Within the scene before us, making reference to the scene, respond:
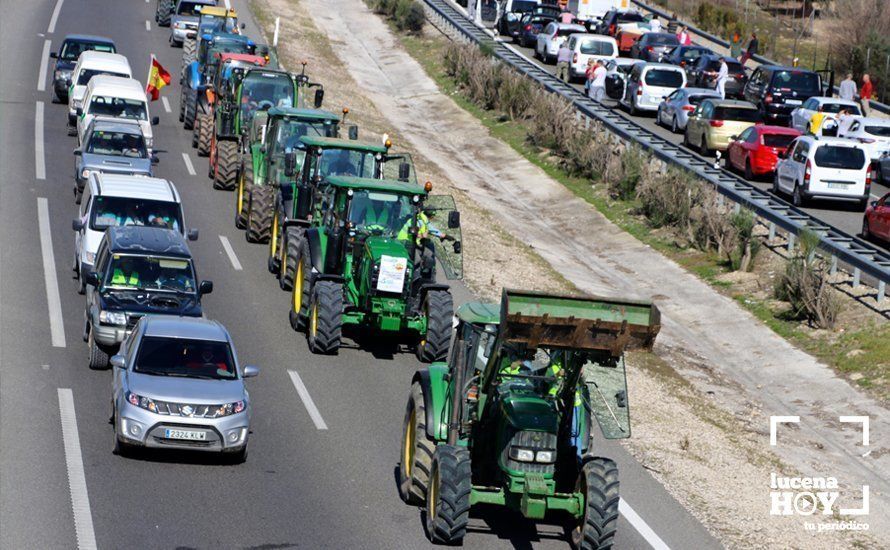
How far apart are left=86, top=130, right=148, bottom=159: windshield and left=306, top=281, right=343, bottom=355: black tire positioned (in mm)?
10947

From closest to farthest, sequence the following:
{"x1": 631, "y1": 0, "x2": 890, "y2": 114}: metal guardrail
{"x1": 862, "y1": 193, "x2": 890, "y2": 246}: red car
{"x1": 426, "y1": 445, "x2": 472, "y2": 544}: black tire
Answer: {"x1": 426, "y1": 445, "x2": 472, "y2": 544}: black tire
{"x1": 862, "y1": 193, "x2": 890, "y2": 246}: red car
{"x1": 631, "y1": 0, "x2": 890, "y2": 114}: metal guardrail

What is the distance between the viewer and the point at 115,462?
16.8 meters

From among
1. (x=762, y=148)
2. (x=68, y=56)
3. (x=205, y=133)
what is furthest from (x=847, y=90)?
(x=68, y=56)

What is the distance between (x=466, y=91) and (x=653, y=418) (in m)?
33.3

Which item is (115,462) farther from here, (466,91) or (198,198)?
(466,91)

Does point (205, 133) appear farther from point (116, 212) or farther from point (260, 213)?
point (116, 212)

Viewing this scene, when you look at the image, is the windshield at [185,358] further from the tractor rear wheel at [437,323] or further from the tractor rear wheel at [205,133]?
the tractor rear wheel at [205,133]

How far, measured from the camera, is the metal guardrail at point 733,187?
2852 cm

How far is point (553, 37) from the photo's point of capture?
57500 mm

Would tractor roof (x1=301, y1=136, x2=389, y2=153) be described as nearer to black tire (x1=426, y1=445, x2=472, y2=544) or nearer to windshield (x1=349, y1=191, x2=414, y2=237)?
windshield (x1=349, y1=191, x2=414, y2=237)

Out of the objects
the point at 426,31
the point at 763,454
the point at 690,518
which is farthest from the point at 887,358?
the point at 426,31

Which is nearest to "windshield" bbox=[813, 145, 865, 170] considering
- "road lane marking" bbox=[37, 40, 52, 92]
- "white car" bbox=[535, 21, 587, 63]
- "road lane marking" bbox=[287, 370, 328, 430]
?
"road lane marking" bbox=[287, 370, 328, 430]

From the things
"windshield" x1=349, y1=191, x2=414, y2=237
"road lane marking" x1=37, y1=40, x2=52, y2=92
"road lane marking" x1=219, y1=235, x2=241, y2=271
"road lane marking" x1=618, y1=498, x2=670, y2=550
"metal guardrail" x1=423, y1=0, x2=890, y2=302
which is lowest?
"road lane marking" x1=219, y1=235, x2=241, y2=271

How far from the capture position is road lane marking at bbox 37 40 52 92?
43812 mm
